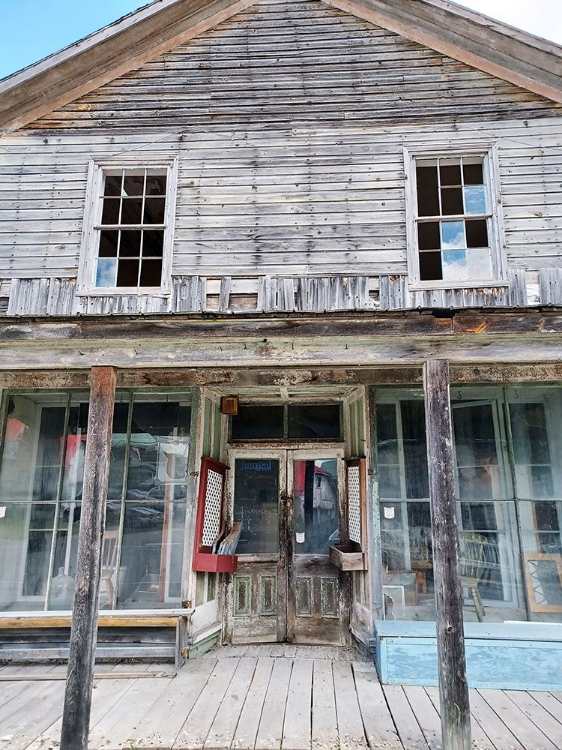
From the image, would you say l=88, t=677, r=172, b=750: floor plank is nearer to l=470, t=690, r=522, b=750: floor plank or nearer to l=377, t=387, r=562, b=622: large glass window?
l=377, t=387, r=562, b=622: large glass window

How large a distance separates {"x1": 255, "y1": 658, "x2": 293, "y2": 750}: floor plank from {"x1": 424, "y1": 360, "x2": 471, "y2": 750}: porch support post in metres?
1.22

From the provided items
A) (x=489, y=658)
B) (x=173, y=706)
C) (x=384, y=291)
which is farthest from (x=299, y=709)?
(x=384, y=291)


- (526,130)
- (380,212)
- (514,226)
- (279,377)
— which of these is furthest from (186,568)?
(526,130)

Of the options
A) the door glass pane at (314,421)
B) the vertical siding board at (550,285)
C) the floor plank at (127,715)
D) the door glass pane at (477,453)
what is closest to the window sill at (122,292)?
the door glass pane at (314,421)

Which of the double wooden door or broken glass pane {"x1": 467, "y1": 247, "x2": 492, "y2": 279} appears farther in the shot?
the double wooden door

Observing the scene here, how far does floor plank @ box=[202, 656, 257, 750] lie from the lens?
3879 mm

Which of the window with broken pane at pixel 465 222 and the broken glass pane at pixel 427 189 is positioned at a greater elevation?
the broken glass pane at pixel 427 189

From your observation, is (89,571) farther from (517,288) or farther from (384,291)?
(517,288)

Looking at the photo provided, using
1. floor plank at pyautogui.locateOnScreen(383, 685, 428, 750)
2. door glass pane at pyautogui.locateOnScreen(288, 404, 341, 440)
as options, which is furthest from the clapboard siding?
floor plank at pyautogui.locateOnScreen(383, 685, 428, 750)

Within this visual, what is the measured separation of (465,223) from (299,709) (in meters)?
4.74

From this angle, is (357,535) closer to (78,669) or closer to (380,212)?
(78,669)

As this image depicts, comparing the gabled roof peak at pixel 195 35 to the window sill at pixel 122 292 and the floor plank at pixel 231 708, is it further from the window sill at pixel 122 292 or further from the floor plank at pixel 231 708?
the floor plank at pixel 231 708

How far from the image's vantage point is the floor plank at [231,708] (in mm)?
3879

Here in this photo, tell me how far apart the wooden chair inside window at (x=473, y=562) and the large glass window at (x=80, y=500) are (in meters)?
2.98
